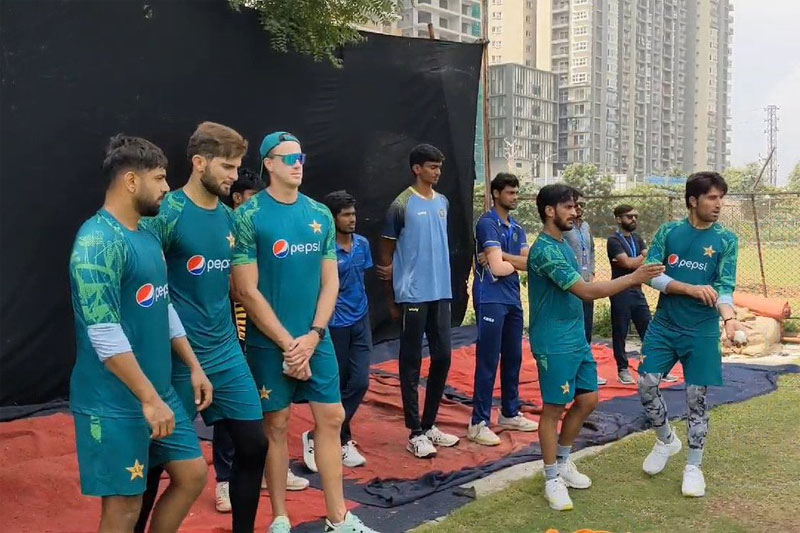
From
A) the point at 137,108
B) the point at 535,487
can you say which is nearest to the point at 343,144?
the point at 137,108

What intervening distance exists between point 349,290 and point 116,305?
2.35 meters

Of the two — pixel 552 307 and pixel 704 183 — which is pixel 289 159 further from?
pixel 704 183

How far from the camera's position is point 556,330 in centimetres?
425

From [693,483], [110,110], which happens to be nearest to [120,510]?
[693,483]

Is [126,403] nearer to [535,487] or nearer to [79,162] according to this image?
[535,487]

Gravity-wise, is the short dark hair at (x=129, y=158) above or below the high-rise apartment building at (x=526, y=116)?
below

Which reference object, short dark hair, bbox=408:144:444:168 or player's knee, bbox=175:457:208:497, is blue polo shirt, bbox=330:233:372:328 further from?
player's knee, bbox=175:457:208:497

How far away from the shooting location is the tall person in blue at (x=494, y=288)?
5.42 meters

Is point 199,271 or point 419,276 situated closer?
point 199,271

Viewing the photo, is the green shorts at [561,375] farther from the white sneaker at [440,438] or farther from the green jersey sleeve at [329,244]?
the green jersey sleeve at [329,244]

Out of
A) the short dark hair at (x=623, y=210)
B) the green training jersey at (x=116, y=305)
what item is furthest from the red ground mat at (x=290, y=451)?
the short dark hair at (x=623, y=210)

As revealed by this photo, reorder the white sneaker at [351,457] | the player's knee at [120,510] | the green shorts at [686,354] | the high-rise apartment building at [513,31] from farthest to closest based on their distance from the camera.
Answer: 1. the high-rise apartment building at [513,31]
2. the white sneaker at [351,457]
3. the green shorts at [686,354]
4. the player's knee at [120,510]

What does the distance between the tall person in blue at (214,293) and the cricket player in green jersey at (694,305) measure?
2.49m

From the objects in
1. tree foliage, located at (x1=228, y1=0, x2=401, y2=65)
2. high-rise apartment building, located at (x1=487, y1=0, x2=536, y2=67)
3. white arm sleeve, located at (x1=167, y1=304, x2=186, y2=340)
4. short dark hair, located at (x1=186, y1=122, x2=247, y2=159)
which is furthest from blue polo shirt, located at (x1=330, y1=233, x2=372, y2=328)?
high-rise apartment building, located at (x1=487, y1=0, x2=536, y2=67)
